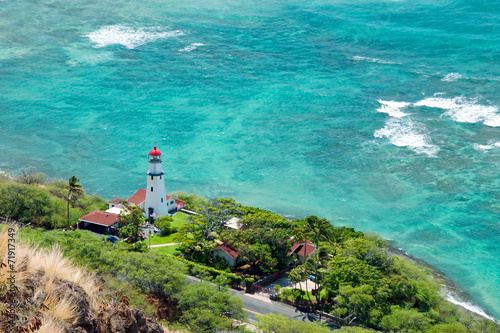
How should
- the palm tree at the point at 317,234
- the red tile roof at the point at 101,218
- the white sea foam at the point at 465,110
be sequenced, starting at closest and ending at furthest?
the palm tree at the point at 317,234
the red tile roof at the point at 101,218
the white sea foam at the point at 465,110

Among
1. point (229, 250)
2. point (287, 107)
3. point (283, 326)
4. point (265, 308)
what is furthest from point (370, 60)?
point (283, 326)

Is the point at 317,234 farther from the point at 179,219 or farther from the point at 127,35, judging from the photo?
the point at 127,35

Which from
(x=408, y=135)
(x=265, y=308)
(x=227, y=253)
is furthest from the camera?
(x=408, y=135)

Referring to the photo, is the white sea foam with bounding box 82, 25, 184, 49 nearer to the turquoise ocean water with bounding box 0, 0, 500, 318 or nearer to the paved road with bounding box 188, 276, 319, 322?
the turquoise ocean water with bounding box 0, 0, 500, 318

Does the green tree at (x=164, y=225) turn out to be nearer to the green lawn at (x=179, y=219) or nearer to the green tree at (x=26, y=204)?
the green lawn at (x=179, y=219)

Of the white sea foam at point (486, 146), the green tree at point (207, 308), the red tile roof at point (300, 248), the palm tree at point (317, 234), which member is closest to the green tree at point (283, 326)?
the green tree at point (207, 308)
